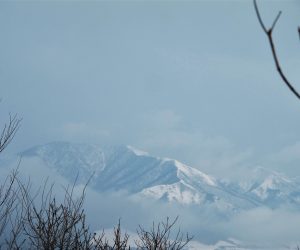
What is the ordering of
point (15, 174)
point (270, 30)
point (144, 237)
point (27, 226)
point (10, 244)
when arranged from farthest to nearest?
point (144, 237) → point (27, 226) → point (10, 244) → point (15, 174) → point (270, 30)

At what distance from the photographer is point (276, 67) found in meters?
2.20

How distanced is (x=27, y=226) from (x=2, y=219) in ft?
7.14

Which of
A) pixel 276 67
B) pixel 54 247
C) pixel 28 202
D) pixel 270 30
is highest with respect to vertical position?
pixel 28 202

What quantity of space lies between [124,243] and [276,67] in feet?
34.7

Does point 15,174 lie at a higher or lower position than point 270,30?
higher

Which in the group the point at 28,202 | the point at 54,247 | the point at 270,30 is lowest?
the point at 270,30

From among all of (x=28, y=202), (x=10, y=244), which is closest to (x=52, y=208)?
(x=28, y=202)

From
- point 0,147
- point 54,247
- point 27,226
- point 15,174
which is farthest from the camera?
point 27,226

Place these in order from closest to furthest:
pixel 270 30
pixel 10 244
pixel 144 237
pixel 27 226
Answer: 1. pixel 270 30
2. pixel 10 244
3. pixel 27 226
4. pixel 144 237

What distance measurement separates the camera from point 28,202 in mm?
10992

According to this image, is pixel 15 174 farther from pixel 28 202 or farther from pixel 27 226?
pixel 27 226

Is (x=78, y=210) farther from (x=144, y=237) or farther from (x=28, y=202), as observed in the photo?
(x=144, y=237)

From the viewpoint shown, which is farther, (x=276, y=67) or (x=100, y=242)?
(x=100, y=242)

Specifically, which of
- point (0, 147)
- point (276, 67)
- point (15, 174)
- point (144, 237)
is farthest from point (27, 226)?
point (276, 67)
